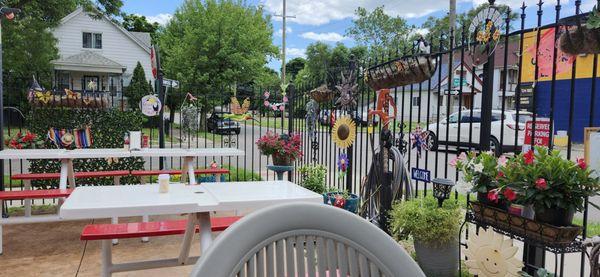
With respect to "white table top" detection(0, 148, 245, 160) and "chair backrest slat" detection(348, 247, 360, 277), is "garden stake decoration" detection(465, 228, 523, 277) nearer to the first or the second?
"chair backrest slat" detection(348, 247, 360, 277)

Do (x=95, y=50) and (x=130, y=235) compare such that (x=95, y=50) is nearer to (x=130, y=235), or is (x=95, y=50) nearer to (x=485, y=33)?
(x=130, y=235)

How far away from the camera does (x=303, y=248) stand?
106cm

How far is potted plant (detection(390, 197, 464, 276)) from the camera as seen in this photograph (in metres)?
2.77

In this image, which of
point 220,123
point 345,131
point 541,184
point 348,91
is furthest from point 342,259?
point 220,123

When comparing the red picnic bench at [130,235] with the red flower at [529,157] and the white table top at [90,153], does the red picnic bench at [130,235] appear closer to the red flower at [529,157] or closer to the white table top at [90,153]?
the white table top at [90,153]

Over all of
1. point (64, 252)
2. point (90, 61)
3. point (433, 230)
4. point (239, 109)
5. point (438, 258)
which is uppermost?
point (90, 61)

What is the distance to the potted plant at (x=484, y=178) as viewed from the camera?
2.21 meters

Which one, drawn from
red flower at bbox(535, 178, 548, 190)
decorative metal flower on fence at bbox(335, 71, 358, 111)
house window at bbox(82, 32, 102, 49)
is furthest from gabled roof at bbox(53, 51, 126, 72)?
red flower at bbox(535, 178, 548, 190)

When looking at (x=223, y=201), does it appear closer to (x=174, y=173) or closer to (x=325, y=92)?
(x=325, y=92)

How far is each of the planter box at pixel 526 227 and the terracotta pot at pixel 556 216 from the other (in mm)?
34

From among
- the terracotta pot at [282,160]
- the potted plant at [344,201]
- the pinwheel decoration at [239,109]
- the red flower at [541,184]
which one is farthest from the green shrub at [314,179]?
the red flower at [541,184]

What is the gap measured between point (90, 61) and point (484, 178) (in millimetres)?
24111

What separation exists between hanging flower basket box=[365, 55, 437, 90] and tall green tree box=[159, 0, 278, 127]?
1481cm

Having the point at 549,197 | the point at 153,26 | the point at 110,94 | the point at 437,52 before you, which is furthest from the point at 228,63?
the point at 153,26
